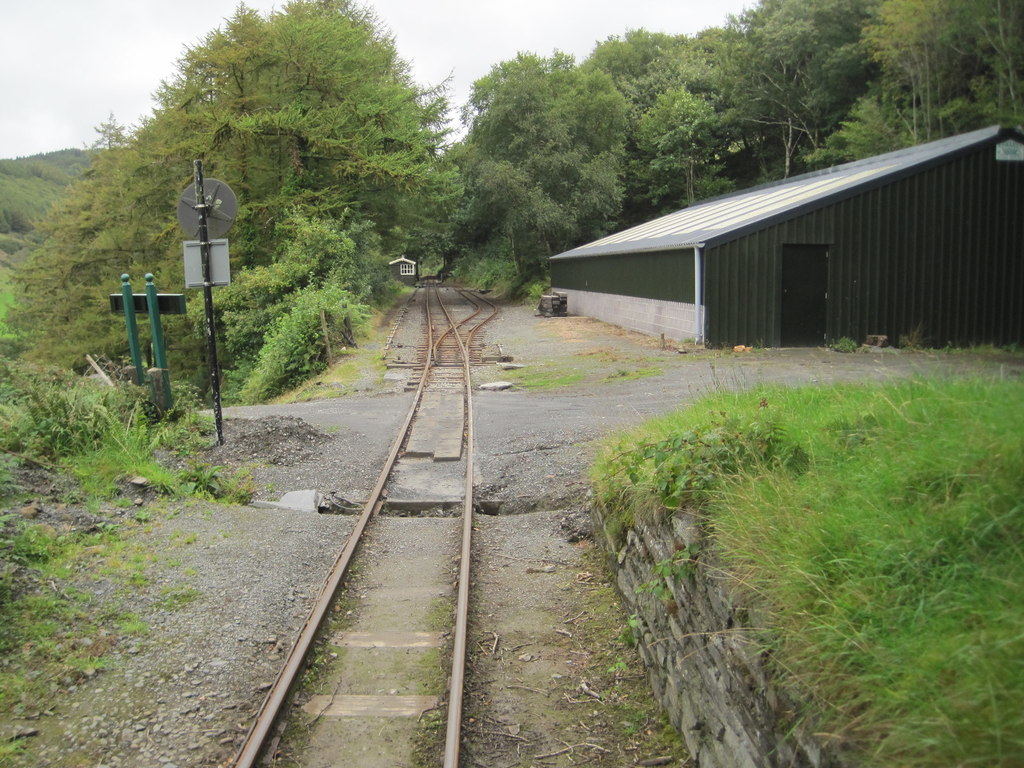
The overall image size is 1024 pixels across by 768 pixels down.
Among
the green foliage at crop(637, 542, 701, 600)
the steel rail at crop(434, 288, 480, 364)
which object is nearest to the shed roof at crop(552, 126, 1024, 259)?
the steel rail at crop(434, 288, 480, 364)

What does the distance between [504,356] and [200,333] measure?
43.9 feet

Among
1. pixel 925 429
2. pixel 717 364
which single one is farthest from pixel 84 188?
pixel 925 429

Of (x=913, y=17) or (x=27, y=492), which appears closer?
(x=27, y=492)

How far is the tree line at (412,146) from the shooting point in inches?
1046

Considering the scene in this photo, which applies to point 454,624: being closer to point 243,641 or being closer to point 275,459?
point 243,641

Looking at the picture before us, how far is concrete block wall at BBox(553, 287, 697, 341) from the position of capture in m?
20.2

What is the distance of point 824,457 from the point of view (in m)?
4.12

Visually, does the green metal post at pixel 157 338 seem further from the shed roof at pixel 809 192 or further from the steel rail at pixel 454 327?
the shed roof at pixel 809 192

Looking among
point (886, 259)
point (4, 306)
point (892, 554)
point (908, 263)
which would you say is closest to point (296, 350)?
point (886, 259)

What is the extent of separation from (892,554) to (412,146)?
30.4 metres

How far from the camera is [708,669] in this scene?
3.71 meters

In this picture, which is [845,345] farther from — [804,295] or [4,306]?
[4,306]

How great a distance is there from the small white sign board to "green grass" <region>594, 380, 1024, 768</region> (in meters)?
6.84

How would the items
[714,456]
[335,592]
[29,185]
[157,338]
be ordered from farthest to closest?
[29,185] < [157,338] < [335,592] < [714,456]
